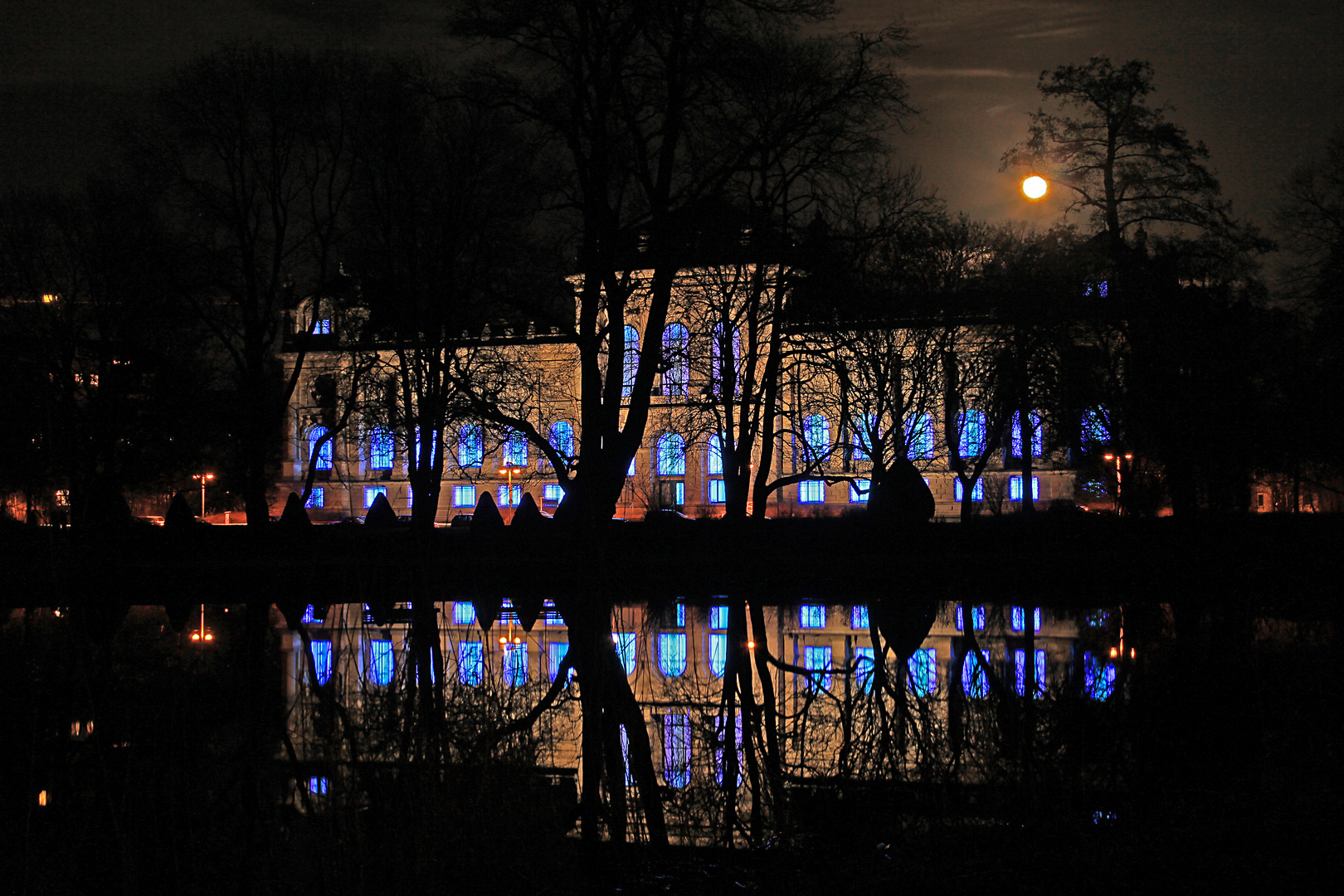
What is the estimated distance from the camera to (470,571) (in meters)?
21.6

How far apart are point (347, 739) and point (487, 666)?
3243mm

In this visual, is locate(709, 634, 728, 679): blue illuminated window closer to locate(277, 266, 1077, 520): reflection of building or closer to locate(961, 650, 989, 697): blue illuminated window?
locate(961, 650, 989, 697): blue illuminated window

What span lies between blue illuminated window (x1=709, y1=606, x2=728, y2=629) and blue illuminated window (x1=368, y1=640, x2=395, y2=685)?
3.89m

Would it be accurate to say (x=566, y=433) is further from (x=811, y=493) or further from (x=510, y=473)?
(x=811, y=493)

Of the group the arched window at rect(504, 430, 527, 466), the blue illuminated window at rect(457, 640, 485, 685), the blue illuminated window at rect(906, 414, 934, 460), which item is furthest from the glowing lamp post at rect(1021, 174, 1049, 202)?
the arched window at rect(504, 430, 527, 466)

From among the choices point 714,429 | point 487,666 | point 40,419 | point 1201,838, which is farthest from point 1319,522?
point 40,419

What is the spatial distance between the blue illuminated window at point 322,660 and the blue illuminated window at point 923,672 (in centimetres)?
488

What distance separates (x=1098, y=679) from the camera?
9.31 metres

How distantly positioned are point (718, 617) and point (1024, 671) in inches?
222

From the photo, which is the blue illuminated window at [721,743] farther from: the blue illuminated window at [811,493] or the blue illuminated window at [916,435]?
the blue illuminated window at [811,493]

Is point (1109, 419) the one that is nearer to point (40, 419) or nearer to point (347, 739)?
point (347, 739)

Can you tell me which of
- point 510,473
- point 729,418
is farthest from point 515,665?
point 510,473

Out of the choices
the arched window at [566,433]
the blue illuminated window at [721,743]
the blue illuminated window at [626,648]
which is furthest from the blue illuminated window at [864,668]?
the arched window at [566,433]

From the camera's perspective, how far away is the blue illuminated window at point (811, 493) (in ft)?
196
